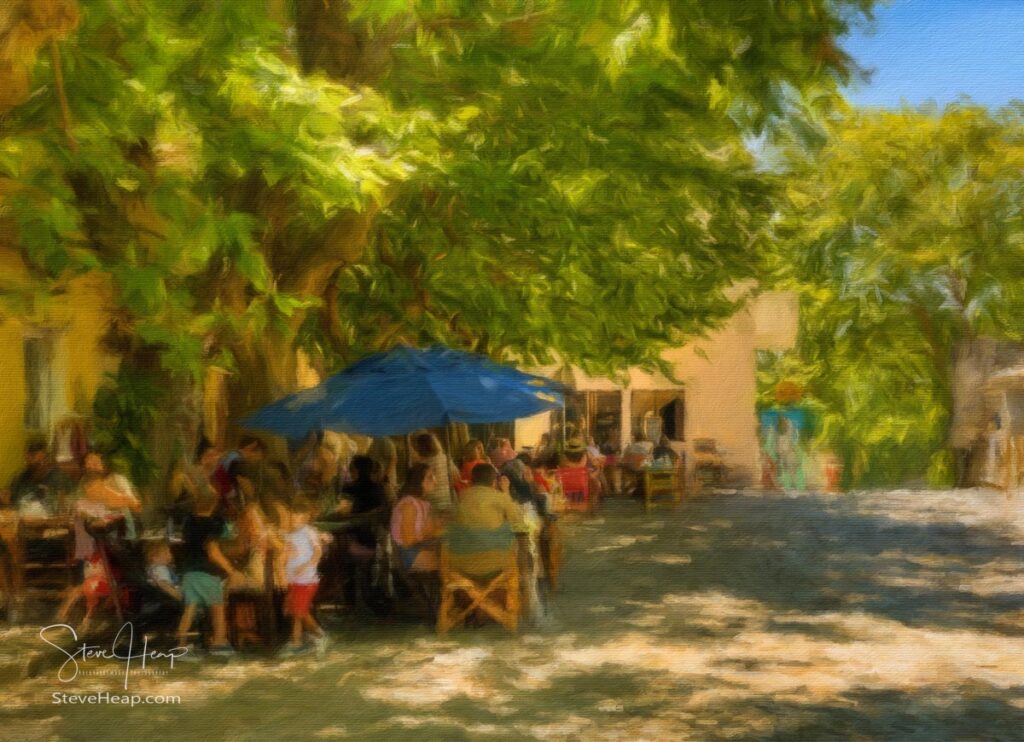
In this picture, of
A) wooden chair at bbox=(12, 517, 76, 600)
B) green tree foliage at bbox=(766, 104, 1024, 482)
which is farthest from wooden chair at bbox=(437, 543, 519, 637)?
green tree foliage at bbox=(766, 104, 1024, 482)

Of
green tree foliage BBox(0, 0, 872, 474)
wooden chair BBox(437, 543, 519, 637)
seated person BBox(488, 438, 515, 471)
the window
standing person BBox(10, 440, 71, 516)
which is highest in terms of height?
green tree foliage BBox(0, 0, 872, 474)

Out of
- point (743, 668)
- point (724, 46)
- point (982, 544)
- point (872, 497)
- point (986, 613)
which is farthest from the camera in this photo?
point (872, 497)

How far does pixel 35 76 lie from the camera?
27.2ft

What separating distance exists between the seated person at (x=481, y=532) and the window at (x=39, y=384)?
21.0 feet

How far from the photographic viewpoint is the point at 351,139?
10.4m

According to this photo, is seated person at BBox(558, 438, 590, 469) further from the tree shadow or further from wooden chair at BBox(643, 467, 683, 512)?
the tree shadow

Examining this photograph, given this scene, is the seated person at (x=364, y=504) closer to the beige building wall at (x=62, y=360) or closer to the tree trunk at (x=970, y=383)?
the beige building wall at (x=62, y=360)

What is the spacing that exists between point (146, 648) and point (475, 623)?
9.45ft

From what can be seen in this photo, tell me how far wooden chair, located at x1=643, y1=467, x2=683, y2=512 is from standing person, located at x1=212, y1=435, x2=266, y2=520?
11.9 metres

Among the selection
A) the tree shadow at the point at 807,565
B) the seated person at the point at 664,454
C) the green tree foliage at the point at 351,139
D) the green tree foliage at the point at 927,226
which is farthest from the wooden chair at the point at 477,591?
the green tree foliage at the point at 927,226

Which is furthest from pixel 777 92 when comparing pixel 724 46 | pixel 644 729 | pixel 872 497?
pixel 872 497

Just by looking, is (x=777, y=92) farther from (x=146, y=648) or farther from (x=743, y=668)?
(x=146, y=648)

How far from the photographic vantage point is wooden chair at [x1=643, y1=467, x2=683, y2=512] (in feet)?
84.2
